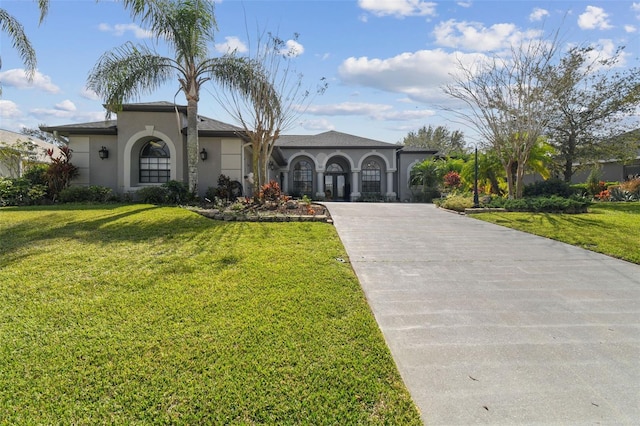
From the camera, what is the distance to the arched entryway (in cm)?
2705

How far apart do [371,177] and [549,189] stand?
42.7 ft

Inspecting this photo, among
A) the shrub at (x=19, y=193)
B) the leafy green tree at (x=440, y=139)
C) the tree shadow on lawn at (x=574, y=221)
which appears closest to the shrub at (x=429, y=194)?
the tree shadow on lawn at (x=574, y=221)

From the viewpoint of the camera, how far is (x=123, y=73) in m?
12.0

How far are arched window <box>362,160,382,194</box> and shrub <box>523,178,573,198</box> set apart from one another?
1195cm

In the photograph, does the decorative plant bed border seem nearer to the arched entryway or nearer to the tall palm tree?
the tall palm tree

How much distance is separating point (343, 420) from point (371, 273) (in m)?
3.23

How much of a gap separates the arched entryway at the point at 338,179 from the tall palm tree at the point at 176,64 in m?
14.9

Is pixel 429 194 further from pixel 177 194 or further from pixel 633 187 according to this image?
pixel 177 194

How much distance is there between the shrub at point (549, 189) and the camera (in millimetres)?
15300

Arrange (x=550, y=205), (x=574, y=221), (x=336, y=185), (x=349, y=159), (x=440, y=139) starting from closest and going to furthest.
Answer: (x=574, y=221) < (x=550, y=205) < (x=349, y=159) < (x=336, y=185) < (x=440, y=139)

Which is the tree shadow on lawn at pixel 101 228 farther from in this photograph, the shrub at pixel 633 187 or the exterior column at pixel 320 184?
the shrub at pixel 633 187

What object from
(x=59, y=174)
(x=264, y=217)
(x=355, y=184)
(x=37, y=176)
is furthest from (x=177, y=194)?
(x=355, y=184)

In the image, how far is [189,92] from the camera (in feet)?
41.3

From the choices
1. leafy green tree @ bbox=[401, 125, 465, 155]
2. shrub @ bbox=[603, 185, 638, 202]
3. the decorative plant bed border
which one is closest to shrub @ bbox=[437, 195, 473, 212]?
the decorative plant bed border
